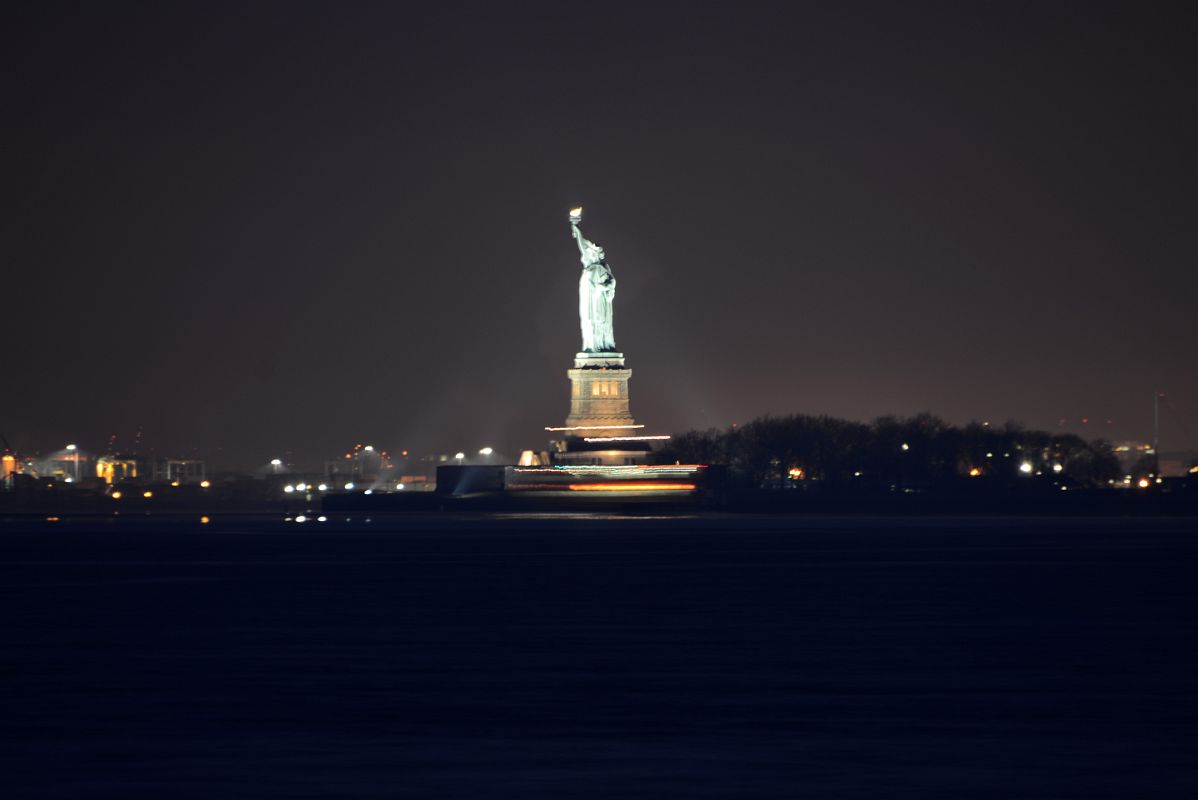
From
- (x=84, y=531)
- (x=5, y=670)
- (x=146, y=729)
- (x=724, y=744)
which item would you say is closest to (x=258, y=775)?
(x=146, y=729)

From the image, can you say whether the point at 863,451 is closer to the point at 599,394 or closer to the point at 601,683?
the point at 599,394

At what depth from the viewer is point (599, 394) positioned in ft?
496

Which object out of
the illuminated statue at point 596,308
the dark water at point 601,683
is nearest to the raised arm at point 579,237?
the illuminated statue at point 596,308

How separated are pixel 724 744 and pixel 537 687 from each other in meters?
5.26

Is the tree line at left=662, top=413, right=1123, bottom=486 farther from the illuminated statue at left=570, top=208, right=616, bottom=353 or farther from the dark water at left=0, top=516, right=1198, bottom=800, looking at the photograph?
the dark water at left=0, top=516, right=1198, bottom=800

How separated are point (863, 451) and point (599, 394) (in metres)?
46.7

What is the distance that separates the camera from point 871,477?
184125 mm

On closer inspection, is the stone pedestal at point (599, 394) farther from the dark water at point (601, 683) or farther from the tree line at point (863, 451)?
the dark water at point (601, 683)

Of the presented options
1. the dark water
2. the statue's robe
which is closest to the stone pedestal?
the statue's robe

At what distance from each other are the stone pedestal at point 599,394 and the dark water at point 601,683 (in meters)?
98.0

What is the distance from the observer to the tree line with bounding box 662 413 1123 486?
613 ft

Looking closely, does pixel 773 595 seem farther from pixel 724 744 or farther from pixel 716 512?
pixel 716 512

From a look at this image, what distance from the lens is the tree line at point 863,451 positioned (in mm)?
186750

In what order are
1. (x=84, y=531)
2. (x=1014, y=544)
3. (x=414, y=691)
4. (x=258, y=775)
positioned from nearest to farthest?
(x=258, y=775), (x=414, y=691), (x=1014, y=544), (x=84, y=531)
